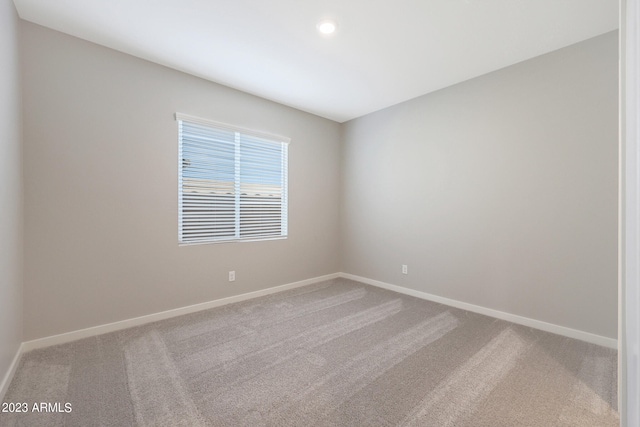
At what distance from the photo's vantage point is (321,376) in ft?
6.27

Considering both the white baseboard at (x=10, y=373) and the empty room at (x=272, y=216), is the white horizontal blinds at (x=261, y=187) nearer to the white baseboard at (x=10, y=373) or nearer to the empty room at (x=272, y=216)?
the empty room at (x=272, y=216)

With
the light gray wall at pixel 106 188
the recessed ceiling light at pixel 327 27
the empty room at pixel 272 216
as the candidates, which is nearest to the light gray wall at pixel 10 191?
the empty room at pixel 272 216

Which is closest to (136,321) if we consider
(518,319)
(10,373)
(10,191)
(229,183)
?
(10,373)

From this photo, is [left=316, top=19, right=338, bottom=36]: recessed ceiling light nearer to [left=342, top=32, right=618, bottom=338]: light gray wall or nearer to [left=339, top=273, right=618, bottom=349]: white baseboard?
[left=342, top=32, right=618, bottom=338]: light gray wall

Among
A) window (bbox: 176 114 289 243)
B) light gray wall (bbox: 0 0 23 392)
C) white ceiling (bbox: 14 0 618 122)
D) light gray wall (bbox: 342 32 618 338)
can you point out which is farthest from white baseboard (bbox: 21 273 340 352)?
white ceiling (bbox: 14 0 618 122)

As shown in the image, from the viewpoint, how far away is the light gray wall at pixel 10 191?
5.71 ft

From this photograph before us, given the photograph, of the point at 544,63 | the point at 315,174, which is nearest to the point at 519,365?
the point at 544,63

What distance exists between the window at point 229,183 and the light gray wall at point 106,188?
0.41ft

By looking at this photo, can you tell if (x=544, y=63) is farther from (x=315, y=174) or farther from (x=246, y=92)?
(x=246, y=92)

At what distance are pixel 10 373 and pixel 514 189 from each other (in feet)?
14.3

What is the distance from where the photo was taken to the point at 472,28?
2234 millimetres

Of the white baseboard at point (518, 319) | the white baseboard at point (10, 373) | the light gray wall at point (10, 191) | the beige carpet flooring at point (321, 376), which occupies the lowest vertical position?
the beige carpet flooring at point (321, 376)

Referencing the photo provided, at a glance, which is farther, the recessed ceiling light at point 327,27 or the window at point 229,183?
the window at point 229,183

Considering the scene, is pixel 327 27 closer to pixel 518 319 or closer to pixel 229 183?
pixel 229 183
